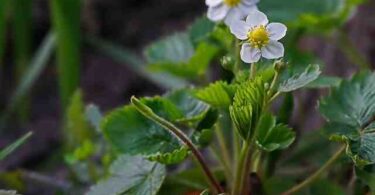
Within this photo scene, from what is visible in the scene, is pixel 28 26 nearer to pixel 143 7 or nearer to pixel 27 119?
pixel 27 119

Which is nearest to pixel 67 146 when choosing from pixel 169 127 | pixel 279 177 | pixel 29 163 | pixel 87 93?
pixel 29 163

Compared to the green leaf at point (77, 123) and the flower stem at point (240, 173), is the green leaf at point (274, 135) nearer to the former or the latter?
the flower stem at point (240, 173)

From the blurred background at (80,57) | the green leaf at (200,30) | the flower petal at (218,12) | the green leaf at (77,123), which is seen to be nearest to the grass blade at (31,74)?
the blurred background at (80,57)

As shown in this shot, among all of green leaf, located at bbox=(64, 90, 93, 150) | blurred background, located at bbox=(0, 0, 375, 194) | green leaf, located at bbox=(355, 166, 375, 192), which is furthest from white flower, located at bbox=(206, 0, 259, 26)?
blurred background, located at bbox=(0, 0, 375, 194)

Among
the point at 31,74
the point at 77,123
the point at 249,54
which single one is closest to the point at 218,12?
the point at 249,54

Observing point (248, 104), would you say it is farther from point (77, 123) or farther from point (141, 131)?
point (77, 123)

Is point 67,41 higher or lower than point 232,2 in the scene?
higher

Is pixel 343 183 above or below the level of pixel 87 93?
below
